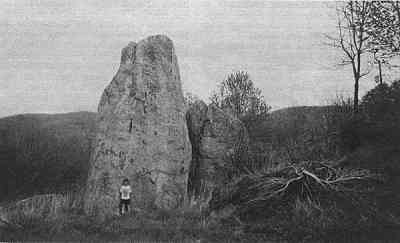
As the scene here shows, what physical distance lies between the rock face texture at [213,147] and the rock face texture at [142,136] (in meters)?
1.56

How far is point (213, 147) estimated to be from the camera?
16.2m

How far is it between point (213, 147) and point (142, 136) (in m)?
3.40

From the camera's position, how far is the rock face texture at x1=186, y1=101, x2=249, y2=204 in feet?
51.9

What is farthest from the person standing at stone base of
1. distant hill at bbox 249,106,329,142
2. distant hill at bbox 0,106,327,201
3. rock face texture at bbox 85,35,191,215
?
distant hill at bbox 249,106,329,142

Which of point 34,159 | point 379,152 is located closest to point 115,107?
point 34,159

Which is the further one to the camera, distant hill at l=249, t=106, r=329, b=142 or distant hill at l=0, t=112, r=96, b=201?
distant hill at l=249, t=106, r=329, b=142

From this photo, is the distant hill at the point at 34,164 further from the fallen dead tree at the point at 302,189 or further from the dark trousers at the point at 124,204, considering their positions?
the fallen dead tree at the point at 302,189

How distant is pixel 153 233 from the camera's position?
997 cm

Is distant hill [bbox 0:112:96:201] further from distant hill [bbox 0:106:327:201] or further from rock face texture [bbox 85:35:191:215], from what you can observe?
rock face texture [bbox 85:35:191:215]

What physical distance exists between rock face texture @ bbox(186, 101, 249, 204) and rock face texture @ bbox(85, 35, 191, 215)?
61.4 inches

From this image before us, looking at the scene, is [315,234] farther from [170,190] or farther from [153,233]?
[170,190]

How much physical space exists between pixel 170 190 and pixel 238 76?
15.9 metres

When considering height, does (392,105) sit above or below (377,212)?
above

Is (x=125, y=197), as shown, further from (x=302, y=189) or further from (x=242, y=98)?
(x=242, y=98)
